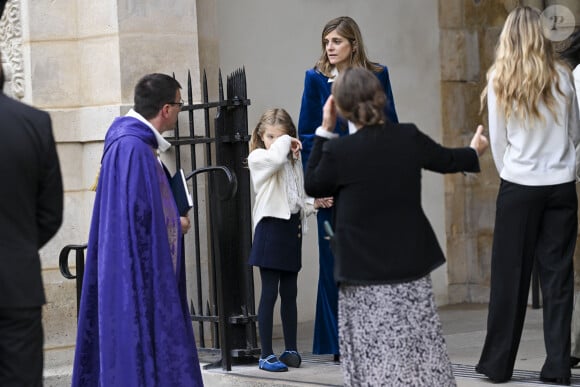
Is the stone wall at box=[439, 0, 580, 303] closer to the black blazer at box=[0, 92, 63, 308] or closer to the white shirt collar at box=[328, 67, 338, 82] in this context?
the white shirt collar at box=[328, 67, 338, 82]

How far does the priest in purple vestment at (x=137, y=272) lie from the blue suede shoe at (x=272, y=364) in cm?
119

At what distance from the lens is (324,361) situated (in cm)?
761

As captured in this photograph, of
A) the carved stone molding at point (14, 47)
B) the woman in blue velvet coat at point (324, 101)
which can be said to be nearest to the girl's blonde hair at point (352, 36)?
the woman in blue velvet coat at point (324, 101)

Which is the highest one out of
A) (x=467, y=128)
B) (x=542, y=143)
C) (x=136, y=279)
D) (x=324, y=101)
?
(x=324, y=101)

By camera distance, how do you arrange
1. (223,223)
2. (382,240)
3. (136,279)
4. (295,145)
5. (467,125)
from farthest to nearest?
1. (467,125)
2. (223,223)
3. (295,145)
4. (136,279)
5. (382,240)

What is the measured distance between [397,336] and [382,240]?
1.17 ft

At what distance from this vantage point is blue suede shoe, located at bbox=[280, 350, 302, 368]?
7379 mm

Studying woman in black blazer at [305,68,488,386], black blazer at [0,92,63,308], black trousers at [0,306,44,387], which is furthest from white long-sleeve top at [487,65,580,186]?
black trousers at [0,306,44,387]

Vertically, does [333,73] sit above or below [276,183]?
above

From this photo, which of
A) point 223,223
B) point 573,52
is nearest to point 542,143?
point 573,52

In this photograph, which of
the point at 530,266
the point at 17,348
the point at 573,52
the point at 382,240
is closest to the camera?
the point at 17,348

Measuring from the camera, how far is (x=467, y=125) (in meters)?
10.4

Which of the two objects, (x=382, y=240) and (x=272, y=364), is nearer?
(x=382, y=240)

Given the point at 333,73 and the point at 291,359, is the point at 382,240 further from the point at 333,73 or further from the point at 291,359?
the point at 291,359
